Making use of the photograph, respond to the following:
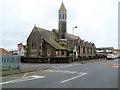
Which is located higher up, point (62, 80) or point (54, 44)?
point (54, 44)

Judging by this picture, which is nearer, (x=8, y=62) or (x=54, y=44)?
(x=8, y=62)

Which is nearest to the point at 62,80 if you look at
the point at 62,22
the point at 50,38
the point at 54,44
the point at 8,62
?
the point at 8,62

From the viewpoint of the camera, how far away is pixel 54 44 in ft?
171

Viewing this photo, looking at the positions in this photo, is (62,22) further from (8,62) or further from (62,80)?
(62,80)

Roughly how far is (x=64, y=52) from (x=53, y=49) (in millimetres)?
5973

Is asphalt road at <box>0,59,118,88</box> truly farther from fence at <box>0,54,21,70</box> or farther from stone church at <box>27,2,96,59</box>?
stone church at <box>27,2,96,59</box>

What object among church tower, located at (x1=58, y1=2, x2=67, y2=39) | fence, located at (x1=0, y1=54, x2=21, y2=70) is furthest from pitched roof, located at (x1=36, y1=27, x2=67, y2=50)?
fence, located at (x1=0, y1=54, x2=21, y2=70)

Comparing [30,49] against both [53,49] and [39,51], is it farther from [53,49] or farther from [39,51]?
[53,49]

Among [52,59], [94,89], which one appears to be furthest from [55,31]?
[94,89]


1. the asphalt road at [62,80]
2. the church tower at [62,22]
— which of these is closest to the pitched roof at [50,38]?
the church tower at [62,22]

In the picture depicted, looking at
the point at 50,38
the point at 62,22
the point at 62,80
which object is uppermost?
the point at 62,22

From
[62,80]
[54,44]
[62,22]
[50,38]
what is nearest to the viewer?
[62,80]

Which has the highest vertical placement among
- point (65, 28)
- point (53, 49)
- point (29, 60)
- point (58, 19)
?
point (58, 19)

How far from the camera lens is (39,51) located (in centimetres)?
5181
